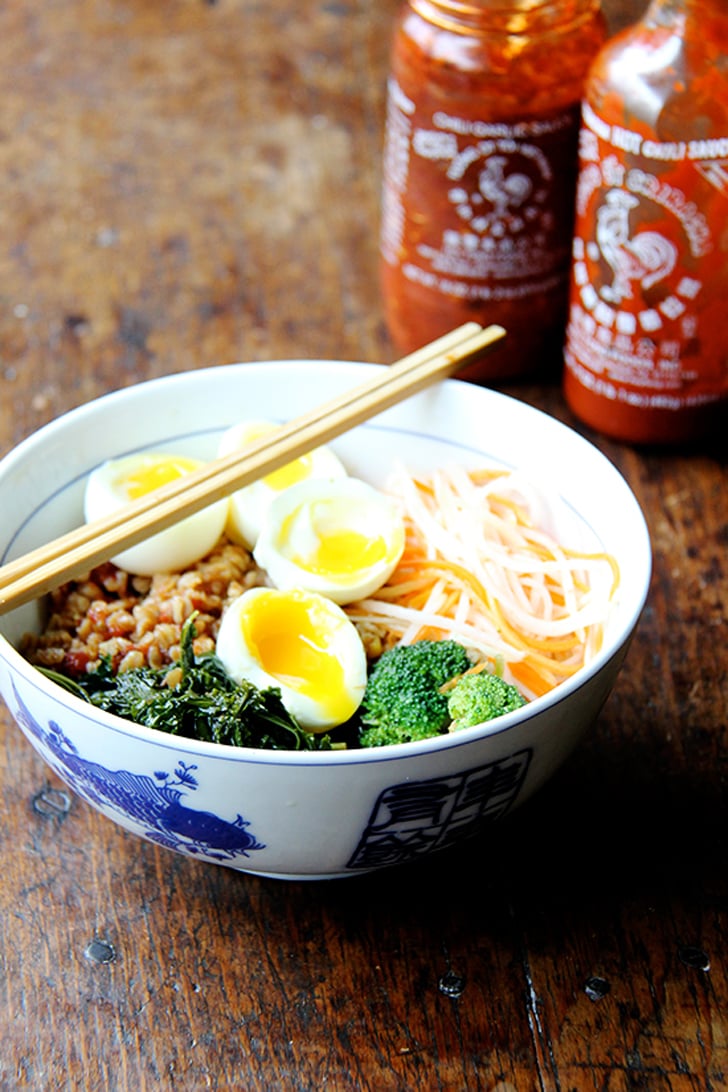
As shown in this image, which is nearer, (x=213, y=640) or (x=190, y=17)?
(x=213, y=640)

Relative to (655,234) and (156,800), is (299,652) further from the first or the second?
(655,234)

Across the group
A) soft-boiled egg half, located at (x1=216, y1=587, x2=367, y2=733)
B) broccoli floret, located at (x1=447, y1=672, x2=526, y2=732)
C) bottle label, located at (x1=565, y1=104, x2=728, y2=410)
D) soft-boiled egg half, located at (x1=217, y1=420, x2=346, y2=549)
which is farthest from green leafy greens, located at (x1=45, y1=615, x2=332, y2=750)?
bottle label, located at (x1=565, y1=104, x2=728, y2=410)

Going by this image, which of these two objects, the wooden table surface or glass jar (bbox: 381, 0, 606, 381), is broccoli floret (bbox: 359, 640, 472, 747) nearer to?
the wooden table surface

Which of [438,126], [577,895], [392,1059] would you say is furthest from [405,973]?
[438,126]

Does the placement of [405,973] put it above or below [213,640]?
below

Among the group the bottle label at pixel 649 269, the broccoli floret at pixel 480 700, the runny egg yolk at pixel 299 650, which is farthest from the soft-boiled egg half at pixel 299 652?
the bottle label at pixel 649 269

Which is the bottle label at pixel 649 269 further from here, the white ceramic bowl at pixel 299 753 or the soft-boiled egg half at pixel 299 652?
the soft-boiled egg half at pixel 299 652

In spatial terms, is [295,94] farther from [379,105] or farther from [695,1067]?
[695,1067]
